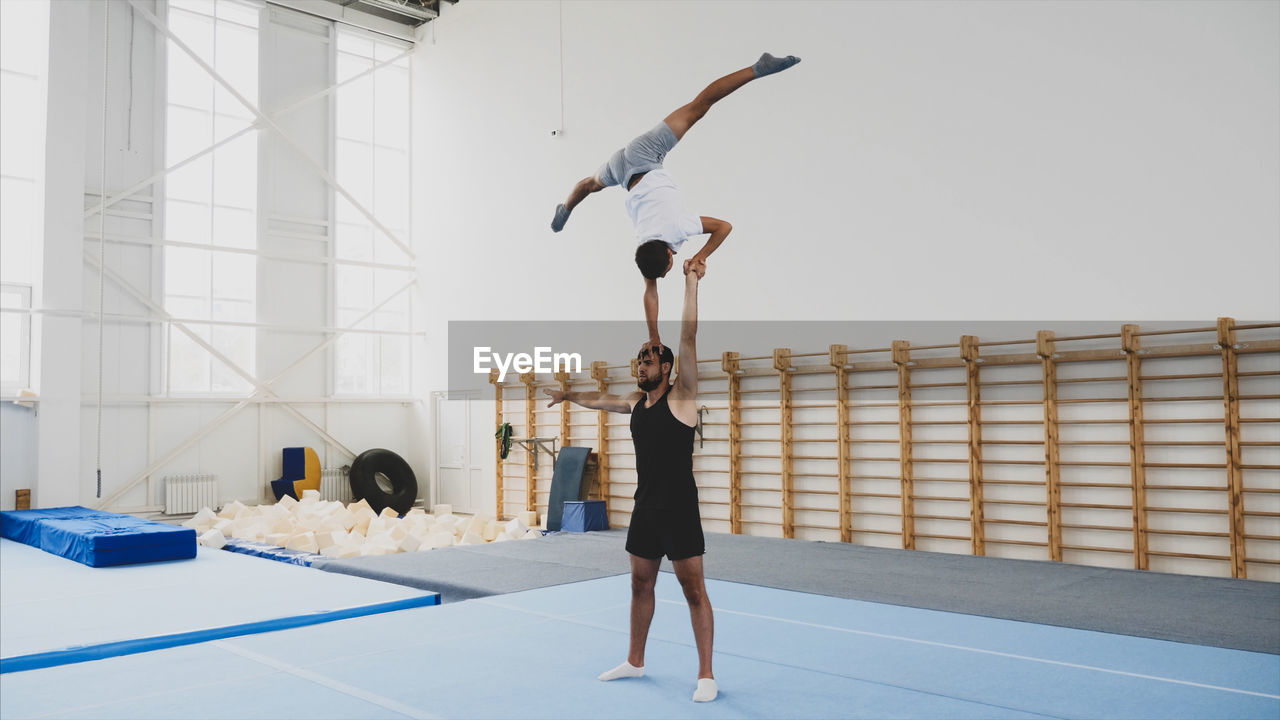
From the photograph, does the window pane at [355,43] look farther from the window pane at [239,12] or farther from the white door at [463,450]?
the white door at [463,450]

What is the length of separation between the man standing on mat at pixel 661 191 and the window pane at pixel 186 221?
1034 centimetres

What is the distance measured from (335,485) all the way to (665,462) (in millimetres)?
10630

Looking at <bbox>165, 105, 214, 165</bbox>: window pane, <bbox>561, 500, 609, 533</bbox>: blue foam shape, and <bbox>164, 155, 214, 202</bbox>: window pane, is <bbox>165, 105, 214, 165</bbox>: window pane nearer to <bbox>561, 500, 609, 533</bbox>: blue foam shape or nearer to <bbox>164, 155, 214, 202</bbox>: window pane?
<bbox>164, 155, 214, 202</bbox>: window pane

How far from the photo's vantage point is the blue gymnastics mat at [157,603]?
4691 mm

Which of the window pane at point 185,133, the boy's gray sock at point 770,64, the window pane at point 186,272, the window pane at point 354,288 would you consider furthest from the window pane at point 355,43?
the boy's gray sock at point 770,64

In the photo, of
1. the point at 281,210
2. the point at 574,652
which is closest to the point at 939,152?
the point at 574,652

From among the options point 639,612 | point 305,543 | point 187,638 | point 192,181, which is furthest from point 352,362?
point 639,612

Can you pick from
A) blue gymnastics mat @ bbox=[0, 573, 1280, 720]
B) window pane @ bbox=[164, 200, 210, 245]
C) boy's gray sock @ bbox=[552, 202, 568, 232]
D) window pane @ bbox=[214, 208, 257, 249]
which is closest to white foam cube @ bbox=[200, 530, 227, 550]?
blue gymnastics mat @ bbox=[0, 573, 1280, 720]

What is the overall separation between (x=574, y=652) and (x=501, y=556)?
3530 mm

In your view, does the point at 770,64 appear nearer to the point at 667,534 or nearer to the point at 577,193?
the point at 577,193

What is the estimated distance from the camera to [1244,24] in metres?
6.61

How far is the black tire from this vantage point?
12.4m

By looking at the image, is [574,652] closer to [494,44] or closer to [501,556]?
[501,556]

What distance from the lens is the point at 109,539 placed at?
733cm
